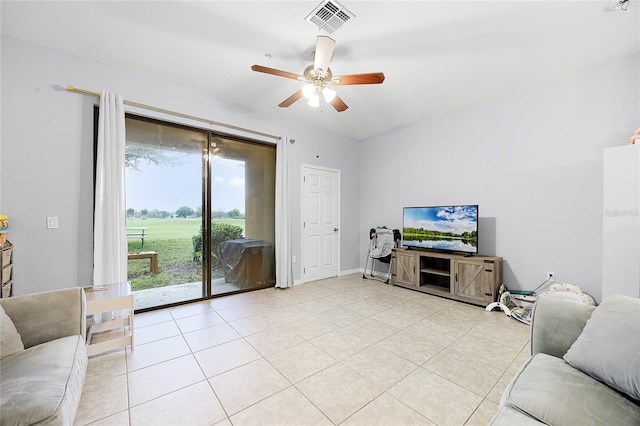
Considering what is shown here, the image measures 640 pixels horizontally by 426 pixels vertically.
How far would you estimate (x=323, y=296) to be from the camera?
382 cm

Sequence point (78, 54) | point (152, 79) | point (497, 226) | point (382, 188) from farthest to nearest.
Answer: point (382, 188), point (497, 226), point (152, 79), point (78, 54)

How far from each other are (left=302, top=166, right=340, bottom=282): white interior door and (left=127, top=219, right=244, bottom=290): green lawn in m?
1.72

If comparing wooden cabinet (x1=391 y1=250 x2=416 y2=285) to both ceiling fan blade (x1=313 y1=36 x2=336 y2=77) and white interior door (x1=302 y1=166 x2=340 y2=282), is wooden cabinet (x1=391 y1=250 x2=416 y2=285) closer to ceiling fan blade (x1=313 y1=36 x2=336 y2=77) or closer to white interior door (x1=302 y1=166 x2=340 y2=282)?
white interior door (x1=302 y1=166 x2=340 y2=282)

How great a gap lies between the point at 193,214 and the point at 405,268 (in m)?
3.38

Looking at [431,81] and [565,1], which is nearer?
[565,1]

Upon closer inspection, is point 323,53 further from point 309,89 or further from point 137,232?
point 137,232

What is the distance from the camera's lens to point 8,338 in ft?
4.62

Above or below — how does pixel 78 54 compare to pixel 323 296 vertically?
above

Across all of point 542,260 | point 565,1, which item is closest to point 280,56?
point 565,1

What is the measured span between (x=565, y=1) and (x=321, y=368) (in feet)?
11.5

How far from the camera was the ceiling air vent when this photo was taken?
2012mm

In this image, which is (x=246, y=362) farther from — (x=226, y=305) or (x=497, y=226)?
(x=497, y=226)

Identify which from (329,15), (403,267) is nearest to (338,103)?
(329,15)

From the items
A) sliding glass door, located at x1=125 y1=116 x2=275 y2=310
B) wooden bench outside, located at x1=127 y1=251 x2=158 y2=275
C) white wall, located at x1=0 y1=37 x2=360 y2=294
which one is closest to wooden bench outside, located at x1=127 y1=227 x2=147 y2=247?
sliding glass door, located at x1=125 y1=116 x2=275 y2=310
